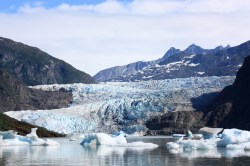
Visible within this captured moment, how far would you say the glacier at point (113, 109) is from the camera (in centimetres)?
8281

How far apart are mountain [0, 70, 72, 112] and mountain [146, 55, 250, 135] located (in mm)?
25304

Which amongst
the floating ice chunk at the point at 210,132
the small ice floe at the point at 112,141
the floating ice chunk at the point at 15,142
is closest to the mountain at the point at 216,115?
the floating ice chunk at the point at 210,132

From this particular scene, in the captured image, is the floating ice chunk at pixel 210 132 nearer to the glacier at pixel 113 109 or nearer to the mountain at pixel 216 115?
the glacier at pixel 113 109

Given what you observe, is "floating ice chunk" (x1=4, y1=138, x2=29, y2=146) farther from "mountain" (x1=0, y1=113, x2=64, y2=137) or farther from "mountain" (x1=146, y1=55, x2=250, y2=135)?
"mountain" (x1=146, y1=55, x2=250, y2=135)

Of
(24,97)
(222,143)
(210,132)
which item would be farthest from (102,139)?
(24,97)

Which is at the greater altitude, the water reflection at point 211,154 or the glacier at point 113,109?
the glacier at point 113,109

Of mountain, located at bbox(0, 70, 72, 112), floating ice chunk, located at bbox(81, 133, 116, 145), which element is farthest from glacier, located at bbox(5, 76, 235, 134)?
floating ice chunk, located at bbox(81, 133, 116, 145)

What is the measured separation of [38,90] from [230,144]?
290ft

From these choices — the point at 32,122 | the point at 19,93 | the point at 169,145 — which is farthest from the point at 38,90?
the point at 169,145

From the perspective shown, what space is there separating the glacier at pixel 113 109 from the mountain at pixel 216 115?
1.70 m

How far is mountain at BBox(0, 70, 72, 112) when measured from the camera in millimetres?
113688

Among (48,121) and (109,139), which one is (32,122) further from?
(109,139)

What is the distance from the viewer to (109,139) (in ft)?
150

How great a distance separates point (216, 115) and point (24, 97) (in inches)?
2010
